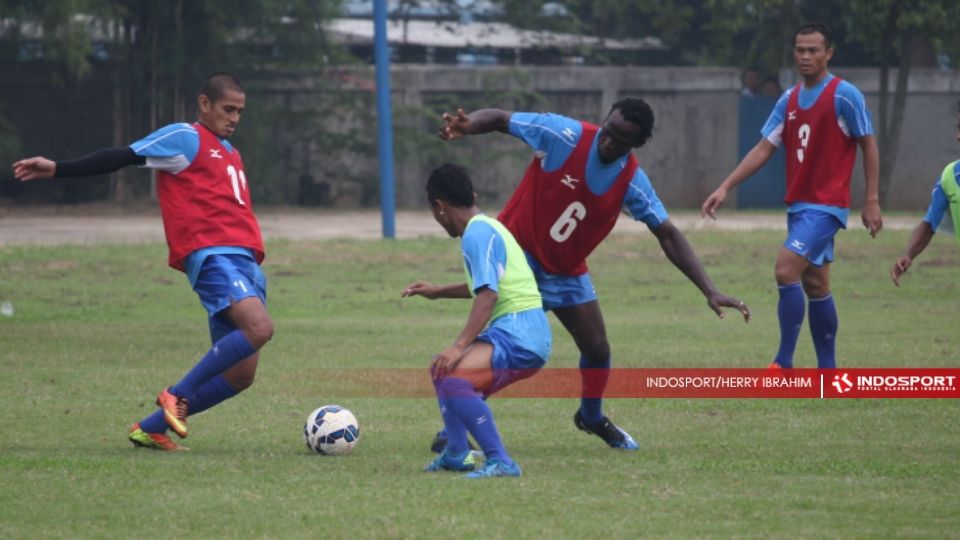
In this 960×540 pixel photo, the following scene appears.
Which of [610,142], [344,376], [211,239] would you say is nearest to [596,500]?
[610,142]

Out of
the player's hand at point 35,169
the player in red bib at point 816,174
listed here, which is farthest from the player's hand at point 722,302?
the player's hand at point 35,169

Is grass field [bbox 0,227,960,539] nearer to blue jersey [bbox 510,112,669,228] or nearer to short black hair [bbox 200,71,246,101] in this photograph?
blue jersey [bbox 510,112,669,228]

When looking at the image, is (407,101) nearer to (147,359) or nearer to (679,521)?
(147,359)

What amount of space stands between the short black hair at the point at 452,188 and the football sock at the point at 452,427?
81 cm

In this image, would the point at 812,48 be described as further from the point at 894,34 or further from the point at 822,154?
the point at 894,34

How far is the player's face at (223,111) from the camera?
26.9ft

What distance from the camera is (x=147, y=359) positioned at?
474 inches

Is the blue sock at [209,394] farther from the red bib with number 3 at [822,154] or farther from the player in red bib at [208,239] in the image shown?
the red bib with number 3 at [822,154]

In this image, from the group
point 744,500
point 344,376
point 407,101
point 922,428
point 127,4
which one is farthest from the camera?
point 407,101

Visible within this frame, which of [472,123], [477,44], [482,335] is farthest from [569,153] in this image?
[477,44]

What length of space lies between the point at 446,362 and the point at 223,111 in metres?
2.15

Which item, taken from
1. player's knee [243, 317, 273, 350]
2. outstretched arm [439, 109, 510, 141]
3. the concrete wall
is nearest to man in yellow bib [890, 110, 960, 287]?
outstretched arm [439, 109, 510, 141]

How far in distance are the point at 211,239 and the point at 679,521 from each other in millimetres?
3011

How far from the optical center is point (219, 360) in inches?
308
